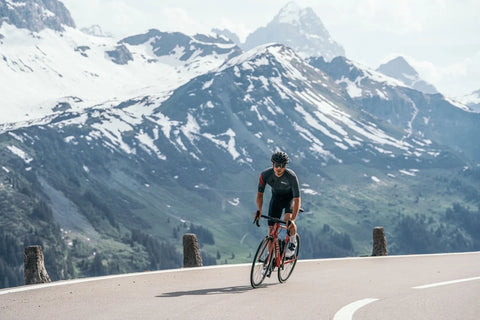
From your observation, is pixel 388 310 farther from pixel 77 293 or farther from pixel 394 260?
pixel 394 260

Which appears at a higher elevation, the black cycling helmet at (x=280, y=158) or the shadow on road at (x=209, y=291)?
the black cycling helmet at (x=280, y=158)

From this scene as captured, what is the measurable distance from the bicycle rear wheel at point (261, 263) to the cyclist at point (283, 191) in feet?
1.30

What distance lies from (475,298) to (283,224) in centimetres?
416

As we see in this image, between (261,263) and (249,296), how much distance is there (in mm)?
1666

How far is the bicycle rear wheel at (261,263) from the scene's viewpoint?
1377cm

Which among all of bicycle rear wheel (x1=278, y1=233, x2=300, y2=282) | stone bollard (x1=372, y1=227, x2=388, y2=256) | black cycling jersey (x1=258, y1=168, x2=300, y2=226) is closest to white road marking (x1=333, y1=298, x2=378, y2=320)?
bicycle rear wheel (x1=278, y1=233, x2=300, y2=282)

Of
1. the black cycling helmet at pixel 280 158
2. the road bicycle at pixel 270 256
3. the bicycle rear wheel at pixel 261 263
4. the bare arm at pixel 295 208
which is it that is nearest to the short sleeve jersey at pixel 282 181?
the bare arm at pixel 295 208

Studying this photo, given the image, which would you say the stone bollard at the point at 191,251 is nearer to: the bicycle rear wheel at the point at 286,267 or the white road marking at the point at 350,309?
the bicycle rear wheel at the point at 286,267

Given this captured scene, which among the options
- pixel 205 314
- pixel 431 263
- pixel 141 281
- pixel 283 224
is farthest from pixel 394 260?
pixel 205 314

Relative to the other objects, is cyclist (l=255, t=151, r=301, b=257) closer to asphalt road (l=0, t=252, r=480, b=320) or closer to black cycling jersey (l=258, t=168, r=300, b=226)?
black cycling jersey (l=258, t=168, r=300, b=226)

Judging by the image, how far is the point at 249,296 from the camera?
40.8ft

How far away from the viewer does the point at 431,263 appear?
71.1 feet

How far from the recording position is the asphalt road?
1023cm

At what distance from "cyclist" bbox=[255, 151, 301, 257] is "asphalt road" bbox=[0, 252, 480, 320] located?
1.31m
